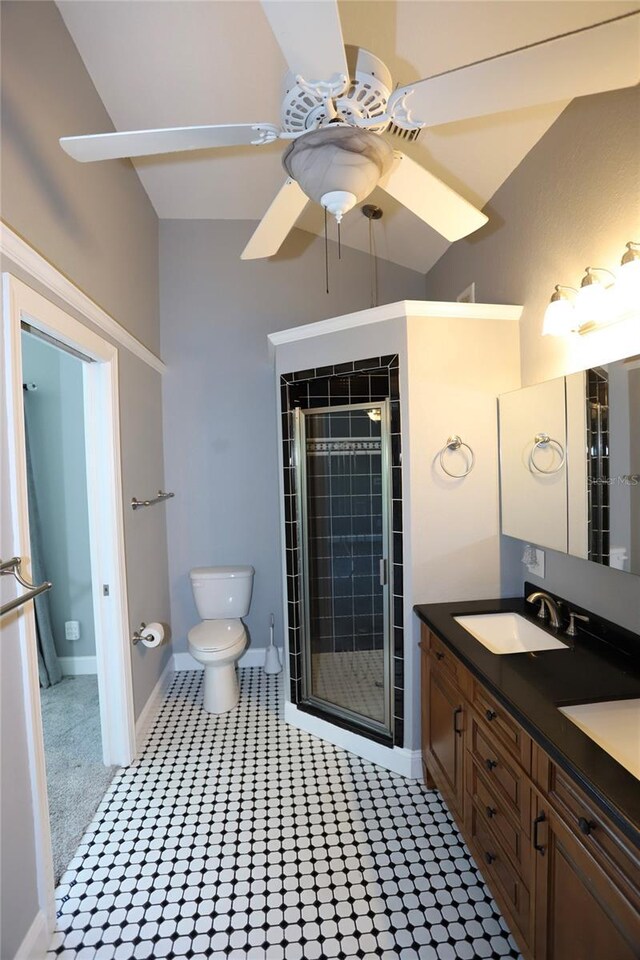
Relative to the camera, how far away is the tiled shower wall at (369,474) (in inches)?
84.8

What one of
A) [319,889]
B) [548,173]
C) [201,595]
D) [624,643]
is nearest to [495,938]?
[319,889]

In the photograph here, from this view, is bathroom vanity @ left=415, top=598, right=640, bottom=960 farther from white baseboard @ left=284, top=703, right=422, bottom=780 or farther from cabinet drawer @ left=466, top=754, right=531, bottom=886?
white baseboard @ left=284, top=703, right=422, bottom=780

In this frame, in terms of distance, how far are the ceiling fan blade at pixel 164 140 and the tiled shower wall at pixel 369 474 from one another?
1.11 meters

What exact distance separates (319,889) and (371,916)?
0.66 ft

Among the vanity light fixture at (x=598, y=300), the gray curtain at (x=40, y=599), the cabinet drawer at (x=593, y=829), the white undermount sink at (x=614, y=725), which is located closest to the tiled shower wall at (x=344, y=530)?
the vanity light fixture at (x=598, y=300)

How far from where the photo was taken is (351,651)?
2.59m

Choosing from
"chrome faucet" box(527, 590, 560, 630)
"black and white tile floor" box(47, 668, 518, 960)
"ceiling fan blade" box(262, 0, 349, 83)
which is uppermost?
Result: "ceiling fan blade" box(262, 0, 349, 83)

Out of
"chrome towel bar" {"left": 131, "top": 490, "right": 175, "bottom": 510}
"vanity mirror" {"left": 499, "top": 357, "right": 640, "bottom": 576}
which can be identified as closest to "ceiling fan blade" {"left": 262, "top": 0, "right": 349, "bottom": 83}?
"vanity mirror" {"left": 499, "top": 357, "right": 640, "bottom": 576}

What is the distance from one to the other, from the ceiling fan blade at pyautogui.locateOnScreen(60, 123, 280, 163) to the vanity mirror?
4.31 ft

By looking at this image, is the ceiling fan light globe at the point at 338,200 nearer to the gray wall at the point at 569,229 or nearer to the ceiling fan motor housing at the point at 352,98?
the ceiling fan motor housing at the point at 352,98

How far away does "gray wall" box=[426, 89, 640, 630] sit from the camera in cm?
156

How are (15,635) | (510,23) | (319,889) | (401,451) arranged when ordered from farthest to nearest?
(401,451)
(319,889)
(510,23)
(15,635)

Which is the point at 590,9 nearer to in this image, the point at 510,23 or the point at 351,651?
the point at 510,23

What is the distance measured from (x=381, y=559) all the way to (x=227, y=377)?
5.87 ft
